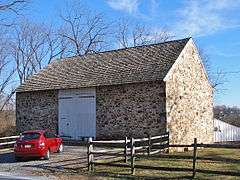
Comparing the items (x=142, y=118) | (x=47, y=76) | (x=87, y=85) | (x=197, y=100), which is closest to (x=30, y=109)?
(x=47, y=76)

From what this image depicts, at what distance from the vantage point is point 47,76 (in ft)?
115

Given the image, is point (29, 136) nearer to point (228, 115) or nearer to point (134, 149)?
point (134, 149)

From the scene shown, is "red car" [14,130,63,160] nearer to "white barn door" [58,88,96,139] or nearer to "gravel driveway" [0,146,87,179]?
"gravel driveway" [0,146,87,179]

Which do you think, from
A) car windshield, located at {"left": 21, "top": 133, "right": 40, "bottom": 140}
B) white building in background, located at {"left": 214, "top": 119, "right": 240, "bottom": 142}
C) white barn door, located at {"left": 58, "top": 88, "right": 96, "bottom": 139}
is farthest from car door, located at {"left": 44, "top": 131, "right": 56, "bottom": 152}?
white building in background, located at {"left": 214, "top": 119, "right": 240, "bottom": 142}

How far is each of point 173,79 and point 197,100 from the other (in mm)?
3718

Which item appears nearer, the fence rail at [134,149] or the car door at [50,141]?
the fence rail at [134,149]

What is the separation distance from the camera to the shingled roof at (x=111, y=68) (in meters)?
28.9

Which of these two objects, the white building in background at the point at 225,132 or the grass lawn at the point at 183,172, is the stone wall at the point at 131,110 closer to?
the grass lawn at the point at 183,172

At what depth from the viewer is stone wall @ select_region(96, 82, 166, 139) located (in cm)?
2712

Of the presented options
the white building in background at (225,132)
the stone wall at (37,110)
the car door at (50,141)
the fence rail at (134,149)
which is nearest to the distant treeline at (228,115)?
the white building in background at (225,132)

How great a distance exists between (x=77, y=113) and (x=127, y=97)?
175 inches

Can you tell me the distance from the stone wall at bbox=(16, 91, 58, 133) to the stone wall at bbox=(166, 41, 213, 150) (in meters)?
9.10

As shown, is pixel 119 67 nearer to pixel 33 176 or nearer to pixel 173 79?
pixel 173 79

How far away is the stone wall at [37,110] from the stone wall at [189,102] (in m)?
9.10
